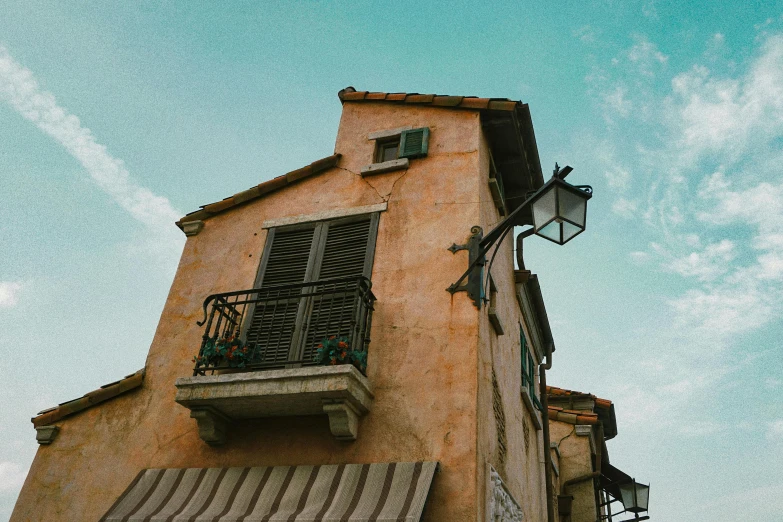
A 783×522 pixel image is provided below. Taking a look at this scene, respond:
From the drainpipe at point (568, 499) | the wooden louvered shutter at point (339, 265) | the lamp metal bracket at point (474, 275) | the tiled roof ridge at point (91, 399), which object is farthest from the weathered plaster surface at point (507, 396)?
the tiled roof ridge at point (91, 399)

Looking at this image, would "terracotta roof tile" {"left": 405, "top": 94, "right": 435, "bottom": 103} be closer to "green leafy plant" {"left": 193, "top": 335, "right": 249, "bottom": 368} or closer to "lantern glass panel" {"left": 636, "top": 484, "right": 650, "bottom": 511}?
"green leafy plant" {"left": 193, "top": 335, "right": 249, "bottom": 368}

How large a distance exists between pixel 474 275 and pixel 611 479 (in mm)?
9289

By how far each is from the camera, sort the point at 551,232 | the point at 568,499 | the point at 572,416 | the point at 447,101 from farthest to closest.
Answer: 1. the point at 572,416
2. the point at 568,499
3. the point at 447,101
4. the point at 551,232

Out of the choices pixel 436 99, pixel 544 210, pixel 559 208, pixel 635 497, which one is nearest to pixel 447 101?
Answer: pixel 436 99

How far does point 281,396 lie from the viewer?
6680 millimetres

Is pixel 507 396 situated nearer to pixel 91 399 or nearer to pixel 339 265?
pixel 339 265

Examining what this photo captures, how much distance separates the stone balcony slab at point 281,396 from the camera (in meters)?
6.49

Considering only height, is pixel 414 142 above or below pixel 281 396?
above

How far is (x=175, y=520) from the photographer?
638cm

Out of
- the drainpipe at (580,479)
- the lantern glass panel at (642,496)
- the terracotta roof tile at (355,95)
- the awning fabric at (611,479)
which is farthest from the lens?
the awning fabric at (611,479)

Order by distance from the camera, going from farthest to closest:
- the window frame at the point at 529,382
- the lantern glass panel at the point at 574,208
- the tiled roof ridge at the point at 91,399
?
the window frame at the point at 529,382 < the tiled roof ridge at the point at 91,399 < the lantern glass panel at the point at 574,208

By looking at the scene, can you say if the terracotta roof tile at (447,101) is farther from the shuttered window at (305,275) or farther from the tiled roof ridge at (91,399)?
the tiled roof ridge at (91,399)

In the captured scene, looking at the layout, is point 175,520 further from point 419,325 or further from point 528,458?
point 528,458

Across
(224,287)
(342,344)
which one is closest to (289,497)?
(342,344)
